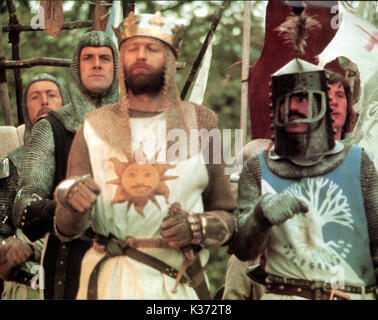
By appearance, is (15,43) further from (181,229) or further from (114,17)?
(181,229)

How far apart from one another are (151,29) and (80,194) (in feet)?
3.00

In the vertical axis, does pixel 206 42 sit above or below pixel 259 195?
above

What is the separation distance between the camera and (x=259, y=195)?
16.0 feet

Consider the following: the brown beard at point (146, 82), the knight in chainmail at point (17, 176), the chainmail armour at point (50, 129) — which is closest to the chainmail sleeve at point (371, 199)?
the brown beard at point (146, 82)

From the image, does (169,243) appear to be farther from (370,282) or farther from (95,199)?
(370,282)

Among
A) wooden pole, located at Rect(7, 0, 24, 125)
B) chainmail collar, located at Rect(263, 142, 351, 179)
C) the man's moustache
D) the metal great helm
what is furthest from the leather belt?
wooden pole, located at Rect(7, 0, 24, 125)

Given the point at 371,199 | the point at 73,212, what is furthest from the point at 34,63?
the point at 371,199

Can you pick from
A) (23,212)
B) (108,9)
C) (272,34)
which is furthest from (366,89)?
(23,212)

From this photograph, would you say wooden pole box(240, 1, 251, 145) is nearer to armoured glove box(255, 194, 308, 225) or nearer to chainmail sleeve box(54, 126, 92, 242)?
armoured glove box(255, 194, 308, 225)

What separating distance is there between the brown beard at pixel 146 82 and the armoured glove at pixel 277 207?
2.50 feet

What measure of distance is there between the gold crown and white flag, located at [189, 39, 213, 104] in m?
0.38

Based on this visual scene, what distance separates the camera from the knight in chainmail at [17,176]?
18.0 feet

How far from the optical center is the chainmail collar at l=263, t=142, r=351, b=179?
4.84 m

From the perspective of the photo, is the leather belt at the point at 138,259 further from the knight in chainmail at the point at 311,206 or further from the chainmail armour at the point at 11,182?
the chainmail armour at the point at 11,182
